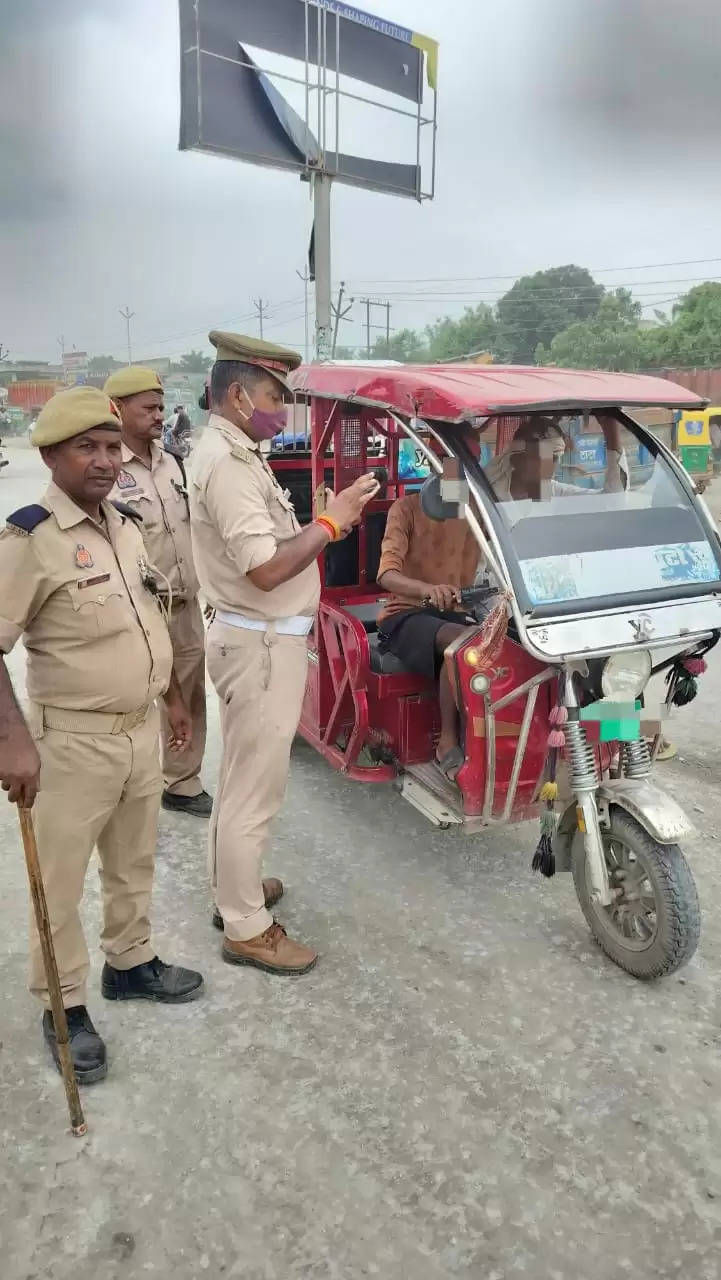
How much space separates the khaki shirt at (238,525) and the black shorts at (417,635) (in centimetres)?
73

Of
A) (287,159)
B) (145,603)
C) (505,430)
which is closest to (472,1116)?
(145,603)

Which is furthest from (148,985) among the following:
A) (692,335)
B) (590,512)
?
(692,335)

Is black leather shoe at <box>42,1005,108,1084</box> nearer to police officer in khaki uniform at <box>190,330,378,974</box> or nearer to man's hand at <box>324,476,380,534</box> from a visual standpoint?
police officer in khaki uniform at <box>190,330,378,974</box>

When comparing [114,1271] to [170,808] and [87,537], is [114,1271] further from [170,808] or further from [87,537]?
[170,808]

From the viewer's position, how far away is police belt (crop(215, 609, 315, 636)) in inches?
107

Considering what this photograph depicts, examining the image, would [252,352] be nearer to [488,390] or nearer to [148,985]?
[488,390]

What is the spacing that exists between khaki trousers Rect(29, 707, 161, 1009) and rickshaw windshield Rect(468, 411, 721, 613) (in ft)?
4.31

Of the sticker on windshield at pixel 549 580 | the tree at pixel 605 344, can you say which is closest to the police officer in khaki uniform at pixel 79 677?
the sticker on windshield at pixel 549 580

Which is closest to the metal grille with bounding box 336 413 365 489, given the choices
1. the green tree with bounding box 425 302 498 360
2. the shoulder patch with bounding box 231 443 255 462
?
the shoulder patch with bounding box 231 443 255 462

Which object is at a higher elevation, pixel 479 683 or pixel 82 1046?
pixel 479 683

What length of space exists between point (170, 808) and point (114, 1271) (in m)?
2.39

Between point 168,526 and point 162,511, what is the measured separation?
0.07 metres

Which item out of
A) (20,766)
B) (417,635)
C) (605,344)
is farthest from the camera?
(605,344)

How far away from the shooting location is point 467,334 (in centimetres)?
5678
